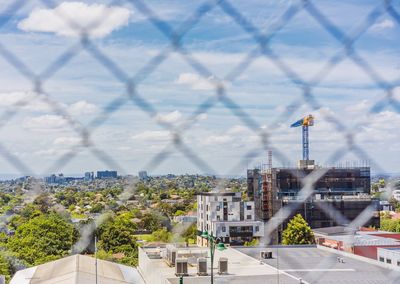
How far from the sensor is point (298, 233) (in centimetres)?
981

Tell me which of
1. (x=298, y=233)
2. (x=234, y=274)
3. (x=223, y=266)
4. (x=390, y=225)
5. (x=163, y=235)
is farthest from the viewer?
(x=390, y=225)

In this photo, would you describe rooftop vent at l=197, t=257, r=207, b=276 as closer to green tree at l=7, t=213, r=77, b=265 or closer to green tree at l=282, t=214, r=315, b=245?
green tree at l=7, t=213, r=77, b=265

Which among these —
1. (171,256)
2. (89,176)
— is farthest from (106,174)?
(171,256)

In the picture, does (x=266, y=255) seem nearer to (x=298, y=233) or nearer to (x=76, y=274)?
(x=76, y=274)

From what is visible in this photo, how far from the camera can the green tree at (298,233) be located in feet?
32.1

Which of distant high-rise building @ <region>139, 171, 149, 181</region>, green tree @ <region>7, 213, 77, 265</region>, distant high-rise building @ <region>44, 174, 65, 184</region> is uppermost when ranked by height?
distant high-rise building @ <region>139, 171, 149, 181</region>

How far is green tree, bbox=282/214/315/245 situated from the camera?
977 cm

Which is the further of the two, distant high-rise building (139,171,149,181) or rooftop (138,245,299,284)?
rooftop (138,245,299,284)

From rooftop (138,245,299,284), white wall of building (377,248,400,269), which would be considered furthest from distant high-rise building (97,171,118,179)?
white wall of building (377,248,400,269)

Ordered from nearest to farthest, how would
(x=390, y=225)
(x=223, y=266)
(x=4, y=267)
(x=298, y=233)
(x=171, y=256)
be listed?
(x=223, y=266) → (x=171, y=256) → (x=4, y=267) → (x=298, y=233) → (x=390, y=225)

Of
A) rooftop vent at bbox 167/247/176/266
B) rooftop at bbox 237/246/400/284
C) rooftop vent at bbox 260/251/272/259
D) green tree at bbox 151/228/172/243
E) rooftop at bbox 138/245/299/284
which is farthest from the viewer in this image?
rooftop vent at bbox 260/251/272/259

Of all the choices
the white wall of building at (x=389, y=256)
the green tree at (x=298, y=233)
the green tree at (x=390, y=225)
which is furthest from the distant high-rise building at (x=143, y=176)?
the green tree at (x=390, y=225)

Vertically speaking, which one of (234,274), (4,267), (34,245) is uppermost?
(234,274)

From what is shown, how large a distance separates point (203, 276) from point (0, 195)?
13.6 ft
